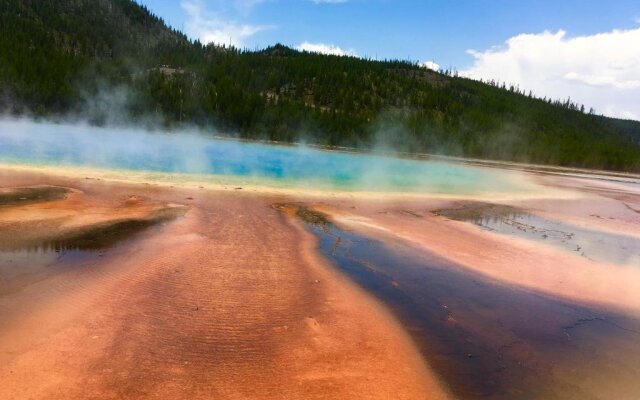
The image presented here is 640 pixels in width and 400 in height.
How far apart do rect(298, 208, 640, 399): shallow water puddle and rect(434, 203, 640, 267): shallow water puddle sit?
4.21 meters

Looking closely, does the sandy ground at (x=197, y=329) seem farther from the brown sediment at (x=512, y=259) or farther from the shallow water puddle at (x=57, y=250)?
the brown sediment at (x=512, y=259)

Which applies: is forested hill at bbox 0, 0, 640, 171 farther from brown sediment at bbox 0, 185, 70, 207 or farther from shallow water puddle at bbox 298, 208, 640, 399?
shallow water puddle at bbox 298, 208, 640, 399

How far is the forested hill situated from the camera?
63125mm

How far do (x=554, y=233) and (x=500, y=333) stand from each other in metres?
8.11

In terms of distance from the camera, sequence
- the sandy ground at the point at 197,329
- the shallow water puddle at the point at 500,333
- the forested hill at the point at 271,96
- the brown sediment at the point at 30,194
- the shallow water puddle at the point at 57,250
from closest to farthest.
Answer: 1. the sandy ground at the point at 197,329
2. the shallow water puddle at the point at 500,333
3. the shallow water puddle at the point at 57,250
4. the brown sediment at the point at 30,194
5. the forested hill at the point at 271,96

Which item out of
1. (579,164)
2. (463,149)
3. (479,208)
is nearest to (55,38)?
(463,149)

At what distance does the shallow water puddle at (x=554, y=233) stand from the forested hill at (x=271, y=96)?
4809 cm

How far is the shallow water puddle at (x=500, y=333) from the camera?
16.0 feet

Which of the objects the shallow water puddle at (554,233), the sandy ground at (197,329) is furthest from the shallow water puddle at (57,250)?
the shallow water puddle at (554,233)

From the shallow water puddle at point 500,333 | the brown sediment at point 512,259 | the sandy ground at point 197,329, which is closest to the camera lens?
the sandy ground at point 197,329

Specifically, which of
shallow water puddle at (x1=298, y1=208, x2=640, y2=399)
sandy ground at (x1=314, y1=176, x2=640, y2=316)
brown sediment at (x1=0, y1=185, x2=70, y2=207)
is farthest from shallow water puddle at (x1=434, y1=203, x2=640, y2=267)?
brown sediment at (x1=0, y1=185, x2=70, y2=207)

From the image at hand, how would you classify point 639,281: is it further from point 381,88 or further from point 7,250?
point 381,88

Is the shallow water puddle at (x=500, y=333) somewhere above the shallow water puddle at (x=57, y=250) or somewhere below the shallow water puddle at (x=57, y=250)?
above

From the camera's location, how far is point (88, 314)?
5570mm
